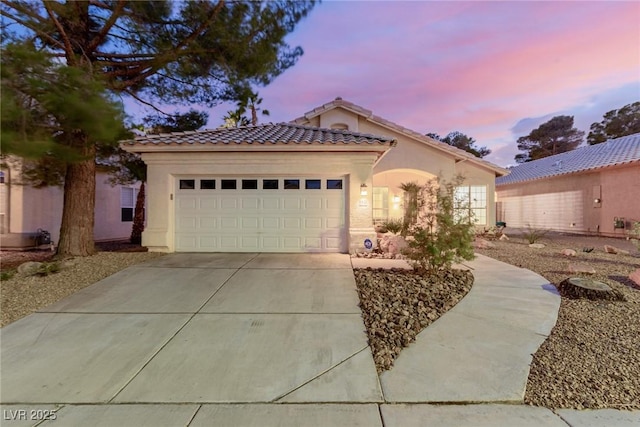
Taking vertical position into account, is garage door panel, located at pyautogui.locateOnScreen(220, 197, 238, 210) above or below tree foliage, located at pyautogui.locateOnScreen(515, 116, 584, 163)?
below

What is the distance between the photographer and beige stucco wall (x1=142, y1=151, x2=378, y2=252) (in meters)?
9.36

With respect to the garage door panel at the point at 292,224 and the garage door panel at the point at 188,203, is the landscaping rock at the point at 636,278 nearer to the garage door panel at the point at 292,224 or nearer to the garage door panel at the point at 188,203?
the garage door panel at the point at 292,224

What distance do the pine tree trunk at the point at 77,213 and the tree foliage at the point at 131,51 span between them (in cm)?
2

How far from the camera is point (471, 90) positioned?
14281 mm

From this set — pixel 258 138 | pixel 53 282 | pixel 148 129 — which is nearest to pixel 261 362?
pixel 53 282

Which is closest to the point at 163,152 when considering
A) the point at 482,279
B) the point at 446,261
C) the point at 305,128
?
the point at 305,128

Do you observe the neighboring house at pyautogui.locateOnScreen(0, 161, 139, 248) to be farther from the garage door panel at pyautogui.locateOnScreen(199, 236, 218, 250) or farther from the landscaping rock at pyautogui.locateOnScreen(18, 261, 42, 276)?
the garage door panel at pyautogui.locateOnScreen(199, 236, 218, 250)

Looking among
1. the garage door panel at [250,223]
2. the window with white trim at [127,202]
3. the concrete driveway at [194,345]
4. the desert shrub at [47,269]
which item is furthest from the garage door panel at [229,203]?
the window with white trim at [127,202]

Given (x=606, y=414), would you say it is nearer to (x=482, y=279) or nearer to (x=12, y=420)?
(x=482, y=279)

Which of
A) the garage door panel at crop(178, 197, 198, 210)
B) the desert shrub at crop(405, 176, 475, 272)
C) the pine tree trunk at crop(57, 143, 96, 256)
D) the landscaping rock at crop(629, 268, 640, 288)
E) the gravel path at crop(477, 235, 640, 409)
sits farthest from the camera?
the garage door panel at crop(178, 197, 198, 210)

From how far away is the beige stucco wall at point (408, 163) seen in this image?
14641 millimetres

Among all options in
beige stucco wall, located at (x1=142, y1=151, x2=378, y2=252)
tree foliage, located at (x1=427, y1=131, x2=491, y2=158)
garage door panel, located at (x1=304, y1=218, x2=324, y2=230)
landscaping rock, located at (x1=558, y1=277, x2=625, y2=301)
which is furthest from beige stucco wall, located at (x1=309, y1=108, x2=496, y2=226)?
tree foliage, located at (x1=427, y1=131, x2=491, y2=158)

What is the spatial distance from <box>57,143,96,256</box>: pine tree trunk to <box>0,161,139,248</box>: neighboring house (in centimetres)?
203

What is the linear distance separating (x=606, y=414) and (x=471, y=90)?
14661 millimetres
